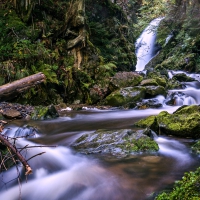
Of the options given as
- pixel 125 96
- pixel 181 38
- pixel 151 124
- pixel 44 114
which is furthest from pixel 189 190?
pixel 181 38

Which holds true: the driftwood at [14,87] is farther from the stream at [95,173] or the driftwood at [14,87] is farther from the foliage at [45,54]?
the foliage at [45,54]

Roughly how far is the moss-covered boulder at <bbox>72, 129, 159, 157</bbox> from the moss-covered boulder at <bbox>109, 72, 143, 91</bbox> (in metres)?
6.22

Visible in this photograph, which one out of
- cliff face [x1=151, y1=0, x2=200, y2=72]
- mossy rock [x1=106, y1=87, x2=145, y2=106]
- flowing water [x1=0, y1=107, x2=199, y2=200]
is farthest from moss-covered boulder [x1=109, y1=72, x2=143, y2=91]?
cliff face [x1=151, y1=0, x2=200, y2=72]

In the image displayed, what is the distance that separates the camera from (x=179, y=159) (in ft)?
13.7

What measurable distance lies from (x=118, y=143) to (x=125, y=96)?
5518mm

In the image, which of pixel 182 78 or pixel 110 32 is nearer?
pixel 182 78

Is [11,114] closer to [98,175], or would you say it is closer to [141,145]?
[141,145]

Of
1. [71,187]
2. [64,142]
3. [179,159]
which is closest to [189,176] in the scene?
[71,187]

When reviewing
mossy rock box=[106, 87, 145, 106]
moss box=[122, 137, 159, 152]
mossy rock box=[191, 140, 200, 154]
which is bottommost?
mossy rock box=[106, 87, 145, 106]

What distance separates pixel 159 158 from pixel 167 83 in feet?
29.6

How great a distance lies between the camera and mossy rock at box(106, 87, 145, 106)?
388 inches

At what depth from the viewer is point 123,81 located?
36.8 feet

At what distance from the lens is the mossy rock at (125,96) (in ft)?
32.3

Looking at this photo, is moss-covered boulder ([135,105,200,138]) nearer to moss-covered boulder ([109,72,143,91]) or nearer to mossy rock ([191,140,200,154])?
mossy rock ([191,140,200,154])
